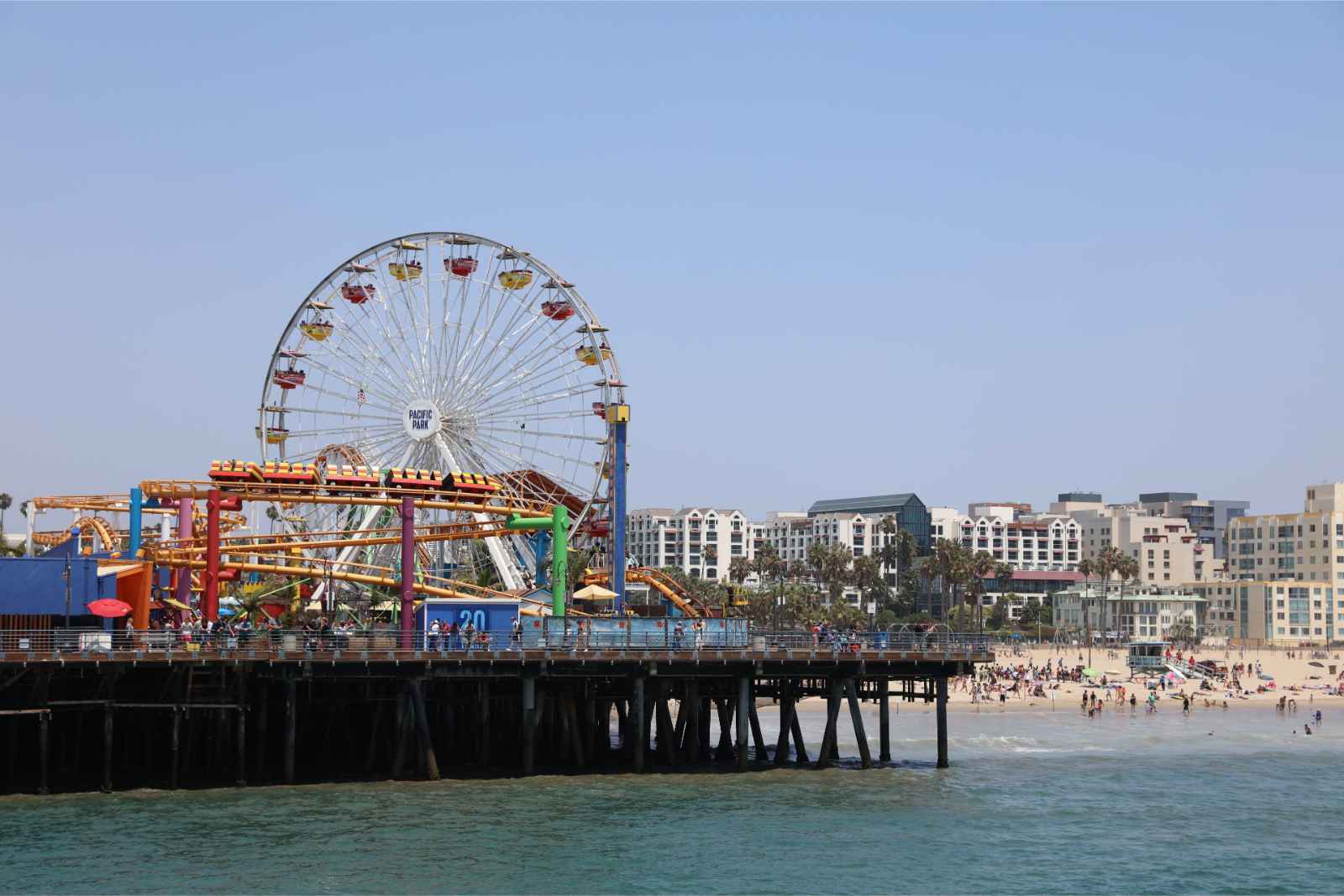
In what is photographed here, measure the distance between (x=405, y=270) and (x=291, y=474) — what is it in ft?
58.7

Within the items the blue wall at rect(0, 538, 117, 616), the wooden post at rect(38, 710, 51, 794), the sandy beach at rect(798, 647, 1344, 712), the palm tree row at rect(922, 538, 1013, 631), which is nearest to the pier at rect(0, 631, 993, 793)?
the wooden post at rect(38, 710, 51, 794)

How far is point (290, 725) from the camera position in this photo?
49062 millimetres

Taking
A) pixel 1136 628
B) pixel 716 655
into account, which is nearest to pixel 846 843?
pixel 716 655

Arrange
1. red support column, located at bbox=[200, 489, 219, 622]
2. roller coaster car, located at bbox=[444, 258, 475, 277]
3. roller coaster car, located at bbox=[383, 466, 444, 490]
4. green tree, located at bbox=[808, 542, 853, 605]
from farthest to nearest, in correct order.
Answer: green tree, located at bbox=[808, 542, 853, 605] → roller coaster car, located at bbox=[444, 258, 475, 277] → roller coaster car, located at bbox=[383, 466, 444, 490] → red support column, located at bbox=[200, 489, 219, 622]

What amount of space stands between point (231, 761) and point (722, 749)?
17.6m

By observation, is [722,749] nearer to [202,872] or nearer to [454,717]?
[454,717]

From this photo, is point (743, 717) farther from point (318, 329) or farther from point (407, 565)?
point (318, 329)

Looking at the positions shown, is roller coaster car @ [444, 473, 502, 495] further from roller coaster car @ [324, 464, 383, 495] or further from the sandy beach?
the sandy beach

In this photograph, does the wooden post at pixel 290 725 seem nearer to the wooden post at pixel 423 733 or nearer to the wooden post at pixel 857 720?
the wooden post at pixel 423 733

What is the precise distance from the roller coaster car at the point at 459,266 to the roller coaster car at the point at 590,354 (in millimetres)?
6568

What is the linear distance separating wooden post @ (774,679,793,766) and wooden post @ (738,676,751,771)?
2.25 meters

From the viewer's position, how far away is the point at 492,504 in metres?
73.3

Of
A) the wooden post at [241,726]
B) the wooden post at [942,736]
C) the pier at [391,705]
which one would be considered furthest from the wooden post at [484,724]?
the wooden post at [942,736]

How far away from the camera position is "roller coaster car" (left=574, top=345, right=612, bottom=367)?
83625mm
